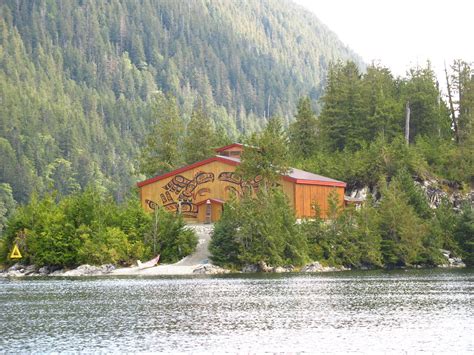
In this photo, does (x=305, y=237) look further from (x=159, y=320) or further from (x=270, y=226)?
(x=159, y=320)

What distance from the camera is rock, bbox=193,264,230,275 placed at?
68.6 m

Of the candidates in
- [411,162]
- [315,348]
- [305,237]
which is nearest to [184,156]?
[411,162]

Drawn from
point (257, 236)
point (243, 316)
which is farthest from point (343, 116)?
point (243, 316)

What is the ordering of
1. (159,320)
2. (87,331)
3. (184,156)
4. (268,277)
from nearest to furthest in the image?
(87,331)
(159,320)
(268,277)
(184,156)

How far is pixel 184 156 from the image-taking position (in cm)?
10575

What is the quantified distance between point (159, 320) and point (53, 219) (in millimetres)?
39513

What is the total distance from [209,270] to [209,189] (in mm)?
17143

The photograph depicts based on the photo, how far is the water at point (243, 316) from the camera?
2970 centimetres

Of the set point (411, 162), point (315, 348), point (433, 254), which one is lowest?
point (315, 348)

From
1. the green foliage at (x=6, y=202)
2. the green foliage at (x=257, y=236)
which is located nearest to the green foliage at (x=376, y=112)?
the green foliage at (x=257, y=236)

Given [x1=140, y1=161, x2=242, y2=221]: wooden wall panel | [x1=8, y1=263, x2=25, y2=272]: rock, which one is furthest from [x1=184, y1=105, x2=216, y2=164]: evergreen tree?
[x1=8, y1=263, x2=25, y2=272]: rock

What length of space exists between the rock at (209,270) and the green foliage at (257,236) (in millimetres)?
633

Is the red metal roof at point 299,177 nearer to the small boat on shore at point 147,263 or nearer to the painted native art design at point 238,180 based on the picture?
the painted native art design at point 238,180

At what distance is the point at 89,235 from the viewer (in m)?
72.3
